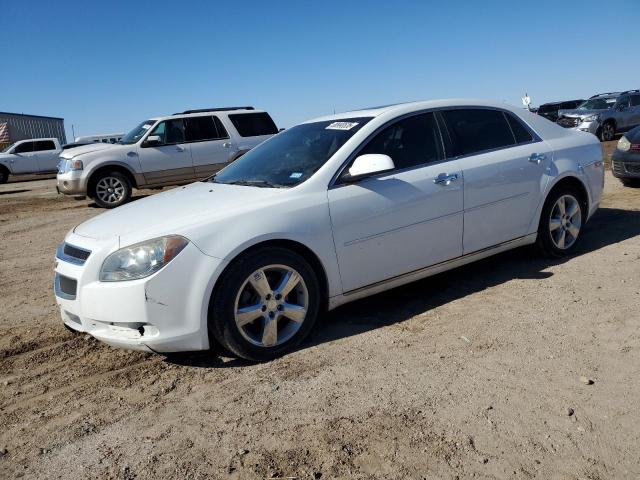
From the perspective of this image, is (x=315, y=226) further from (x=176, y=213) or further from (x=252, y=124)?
(x=252, y=124)

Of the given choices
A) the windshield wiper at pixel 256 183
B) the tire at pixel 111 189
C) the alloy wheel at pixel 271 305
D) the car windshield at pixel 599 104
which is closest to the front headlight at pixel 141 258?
the alloy wheel at pixel 271 305

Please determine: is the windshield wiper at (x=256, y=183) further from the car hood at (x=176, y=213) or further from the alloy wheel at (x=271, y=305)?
the alloy wheel at (x=271, y=305)

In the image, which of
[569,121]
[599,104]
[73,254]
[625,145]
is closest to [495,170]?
[73,254]

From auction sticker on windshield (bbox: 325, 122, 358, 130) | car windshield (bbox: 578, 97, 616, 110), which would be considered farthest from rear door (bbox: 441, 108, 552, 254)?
car windshield (bbox: 578, 97, 616, 110)

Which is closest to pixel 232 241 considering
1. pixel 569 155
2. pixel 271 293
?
pixel 271 293

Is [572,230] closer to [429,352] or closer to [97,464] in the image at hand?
[429,352]

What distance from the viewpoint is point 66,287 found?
148 inches

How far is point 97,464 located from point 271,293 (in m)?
1.42

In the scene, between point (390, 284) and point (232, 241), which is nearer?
point (232, 241)

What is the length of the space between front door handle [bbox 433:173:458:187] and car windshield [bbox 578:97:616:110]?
1961cm

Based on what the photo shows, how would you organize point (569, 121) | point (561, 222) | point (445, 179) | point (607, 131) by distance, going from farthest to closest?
point (569, 121)
point (607, 131)
point (561, 222)
point (445, 179)

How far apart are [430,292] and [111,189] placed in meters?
8.91

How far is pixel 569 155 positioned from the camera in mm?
5402

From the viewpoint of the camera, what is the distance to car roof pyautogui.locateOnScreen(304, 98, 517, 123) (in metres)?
4.61
